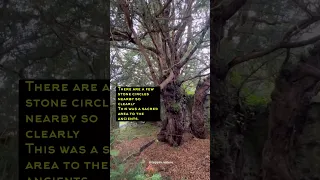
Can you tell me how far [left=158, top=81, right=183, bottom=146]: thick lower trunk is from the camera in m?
2.08

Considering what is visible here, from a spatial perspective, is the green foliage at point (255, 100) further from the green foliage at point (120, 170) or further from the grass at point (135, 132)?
the green foliage at point (120, 170)

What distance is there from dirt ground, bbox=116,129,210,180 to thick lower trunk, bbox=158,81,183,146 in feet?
0.29

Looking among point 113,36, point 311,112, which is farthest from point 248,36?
point 113,36

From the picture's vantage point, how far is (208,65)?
6.46ft

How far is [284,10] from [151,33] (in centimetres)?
98

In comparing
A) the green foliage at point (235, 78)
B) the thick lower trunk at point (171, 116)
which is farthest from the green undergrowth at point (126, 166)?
the green foliage at point (235, 78)

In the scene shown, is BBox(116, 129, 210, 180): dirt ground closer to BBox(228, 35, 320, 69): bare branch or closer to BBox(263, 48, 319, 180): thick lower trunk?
BBox(263, 48, 319, 180): thick lower trunk

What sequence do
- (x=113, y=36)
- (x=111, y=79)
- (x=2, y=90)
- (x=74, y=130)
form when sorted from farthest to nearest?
(x=113, y=36)
(x=111, y=79)
(x=2, y=90)
(x=74, y=130)

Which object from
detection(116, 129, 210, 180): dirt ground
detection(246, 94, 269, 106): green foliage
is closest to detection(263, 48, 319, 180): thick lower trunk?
detection(246, 94, 269, 106): green foliage

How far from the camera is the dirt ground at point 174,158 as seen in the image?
1.95 metres

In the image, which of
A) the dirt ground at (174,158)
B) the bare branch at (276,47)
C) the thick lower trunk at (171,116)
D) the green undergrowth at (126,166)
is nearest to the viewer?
the bare branch at (276,47)

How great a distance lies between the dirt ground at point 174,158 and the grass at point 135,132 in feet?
0.16

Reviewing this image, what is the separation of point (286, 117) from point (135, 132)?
1.10 meters

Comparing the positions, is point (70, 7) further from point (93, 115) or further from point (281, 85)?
point (281, 85)
